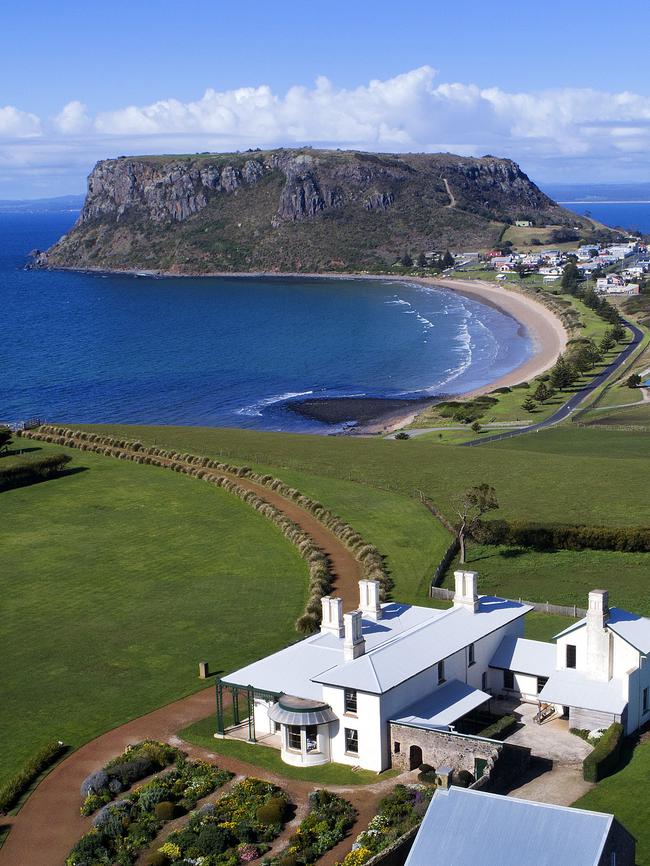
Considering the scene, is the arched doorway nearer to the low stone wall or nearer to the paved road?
the low stone wall

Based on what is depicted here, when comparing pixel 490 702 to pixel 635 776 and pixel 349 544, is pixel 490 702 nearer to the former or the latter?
pixel 635 776

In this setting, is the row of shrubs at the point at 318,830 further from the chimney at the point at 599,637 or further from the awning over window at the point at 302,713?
the chimney at the point at 599,637

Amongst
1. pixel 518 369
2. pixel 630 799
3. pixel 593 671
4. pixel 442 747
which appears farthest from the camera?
pixel 518 369

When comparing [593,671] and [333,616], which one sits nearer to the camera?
[593,671]

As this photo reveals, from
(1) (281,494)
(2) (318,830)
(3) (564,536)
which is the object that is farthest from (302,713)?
(1) (281,494)

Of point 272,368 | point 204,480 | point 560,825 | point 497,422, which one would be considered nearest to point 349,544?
point 204,480

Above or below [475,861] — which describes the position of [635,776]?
below

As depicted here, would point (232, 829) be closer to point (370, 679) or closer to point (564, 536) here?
point (370, 679)
